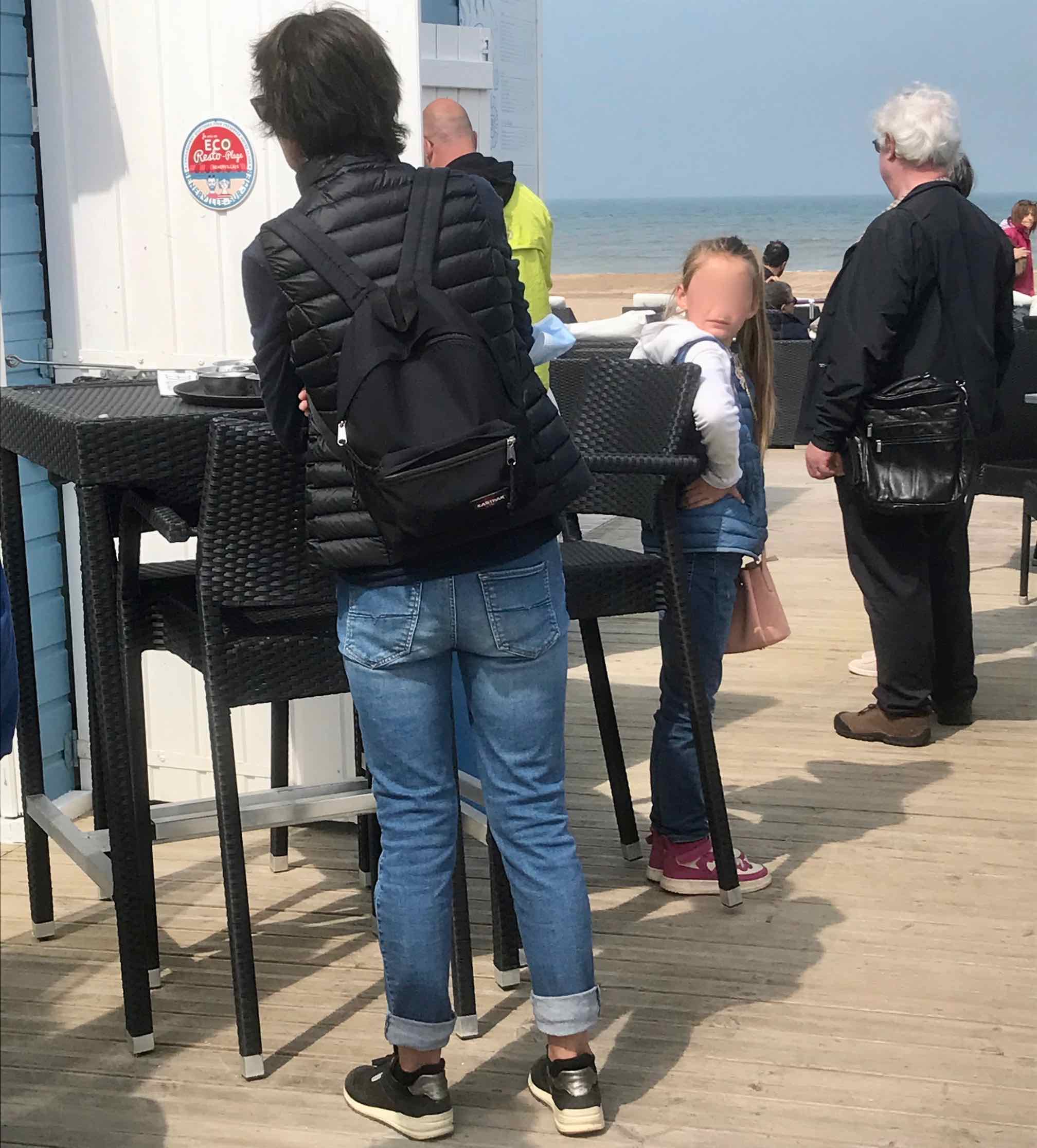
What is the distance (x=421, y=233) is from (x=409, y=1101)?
1352 mm

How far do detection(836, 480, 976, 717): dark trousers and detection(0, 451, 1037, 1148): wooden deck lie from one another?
23 cm

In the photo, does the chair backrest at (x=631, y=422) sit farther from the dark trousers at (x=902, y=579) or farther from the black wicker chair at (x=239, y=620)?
the dark trousers at (x=902, y=579)

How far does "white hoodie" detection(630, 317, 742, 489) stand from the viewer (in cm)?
324

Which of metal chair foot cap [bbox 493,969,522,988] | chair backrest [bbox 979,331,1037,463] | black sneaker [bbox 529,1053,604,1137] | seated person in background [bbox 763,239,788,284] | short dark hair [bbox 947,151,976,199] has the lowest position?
metal chair foot cap [bbox 493,969,522,988]

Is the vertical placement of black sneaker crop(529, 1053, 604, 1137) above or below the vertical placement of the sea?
below

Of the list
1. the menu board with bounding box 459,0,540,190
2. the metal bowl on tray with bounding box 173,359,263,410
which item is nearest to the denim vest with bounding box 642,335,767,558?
the metal bowl on tray with bounding box 173,359,263,410

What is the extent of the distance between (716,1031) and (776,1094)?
239 mm

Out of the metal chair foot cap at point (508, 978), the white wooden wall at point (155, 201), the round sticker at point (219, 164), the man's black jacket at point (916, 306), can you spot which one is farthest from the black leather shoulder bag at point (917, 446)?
the metal chair foot cap at point (508, 978)

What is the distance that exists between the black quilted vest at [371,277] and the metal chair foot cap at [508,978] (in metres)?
1.09

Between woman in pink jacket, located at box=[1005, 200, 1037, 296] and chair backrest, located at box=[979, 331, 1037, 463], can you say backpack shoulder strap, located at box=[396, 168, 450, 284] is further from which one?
woman in pink jacket, located at box=[1005, 200, 1037, 296]

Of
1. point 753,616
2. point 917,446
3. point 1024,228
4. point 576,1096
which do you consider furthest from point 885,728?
point 1024,228

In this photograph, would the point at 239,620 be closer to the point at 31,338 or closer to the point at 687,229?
the point at 31,338

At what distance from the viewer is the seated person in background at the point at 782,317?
1144 cm

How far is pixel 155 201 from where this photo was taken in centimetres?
366
